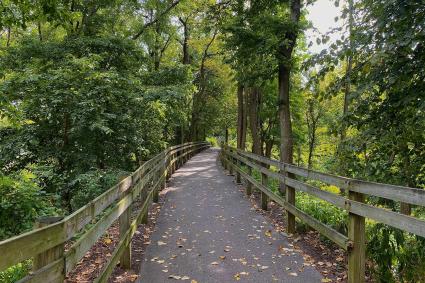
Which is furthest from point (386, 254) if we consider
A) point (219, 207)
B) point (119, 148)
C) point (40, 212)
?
point (119, 148)

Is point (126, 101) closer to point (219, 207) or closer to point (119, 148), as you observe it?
point (119, 148)

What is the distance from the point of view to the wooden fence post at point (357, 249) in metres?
4.18

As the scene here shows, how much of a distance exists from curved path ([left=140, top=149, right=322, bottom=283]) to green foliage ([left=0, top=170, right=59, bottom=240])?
2476 millimetres

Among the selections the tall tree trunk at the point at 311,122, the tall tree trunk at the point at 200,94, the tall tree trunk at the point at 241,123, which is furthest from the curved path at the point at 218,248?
the tall tree trunk at the point at 200,94

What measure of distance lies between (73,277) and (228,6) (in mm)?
10444

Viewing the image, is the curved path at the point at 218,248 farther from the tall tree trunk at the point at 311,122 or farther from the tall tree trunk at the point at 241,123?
the tall tree trunk at the point at 311,122

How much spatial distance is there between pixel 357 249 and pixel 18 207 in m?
6.30

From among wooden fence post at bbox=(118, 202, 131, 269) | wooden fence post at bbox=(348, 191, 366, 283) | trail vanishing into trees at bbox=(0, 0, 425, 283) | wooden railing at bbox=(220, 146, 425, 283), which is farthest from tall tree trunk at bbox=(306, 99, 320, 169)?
wooden fence post at bbox=(118, 202, 131, 269)

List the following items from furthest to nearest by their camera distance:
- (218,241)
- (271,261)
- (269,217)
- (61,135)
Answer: (61,135) → (269,217) → (218,241) → (271,261)

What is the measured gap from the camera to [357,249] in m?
4.20

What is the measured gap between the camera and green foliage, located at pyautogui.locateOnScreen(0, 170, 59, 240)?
7.26 metres

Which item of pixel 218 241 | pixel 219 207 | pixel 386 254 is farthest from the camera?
pixel 219 207

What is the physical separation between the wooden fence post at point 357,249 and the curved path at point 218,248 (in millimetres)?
688

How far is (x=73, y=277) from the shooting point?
468 centimetres
